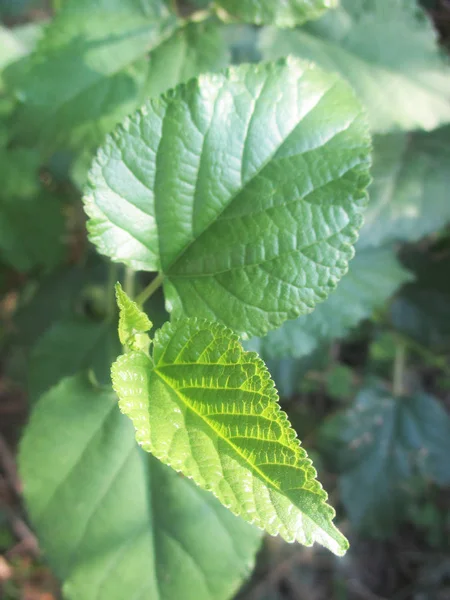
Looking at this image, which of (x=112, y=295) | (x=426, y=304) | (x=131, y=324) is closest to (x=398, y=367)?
(x=426, y=304)

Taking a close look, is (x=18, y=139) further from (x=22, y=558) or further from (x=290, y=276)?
(x=22, y=558)

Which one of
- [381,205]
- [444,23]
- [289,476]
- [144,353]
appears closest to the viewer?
[289,476]

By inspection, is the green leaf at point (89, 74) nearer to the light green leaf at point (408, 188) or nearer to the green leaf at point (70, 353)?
the green leaf at point (70, 353)

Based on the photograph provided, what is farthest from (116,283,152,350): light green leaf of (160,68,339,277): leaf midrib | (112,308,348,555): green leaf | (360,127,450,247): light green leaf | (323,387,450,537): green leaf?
(323,387,450,537): green leaf

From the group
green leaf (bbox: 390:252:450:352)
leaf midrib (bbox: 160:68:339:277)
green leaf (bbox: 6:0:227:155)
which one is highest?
green leaf (bbox: 6:0:227:155)

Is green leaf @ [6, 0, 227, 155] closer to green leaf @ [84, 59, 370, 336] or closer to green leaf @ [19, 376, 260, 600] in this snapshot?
green leaf @ [84, 59, 370, 336]

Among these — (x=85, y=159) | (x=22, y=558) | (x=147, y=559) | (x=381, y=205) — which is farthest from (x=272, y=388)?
(x=22, y=558)

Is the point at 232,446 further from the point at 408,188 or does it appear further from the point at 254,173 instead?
the point at 408,188
